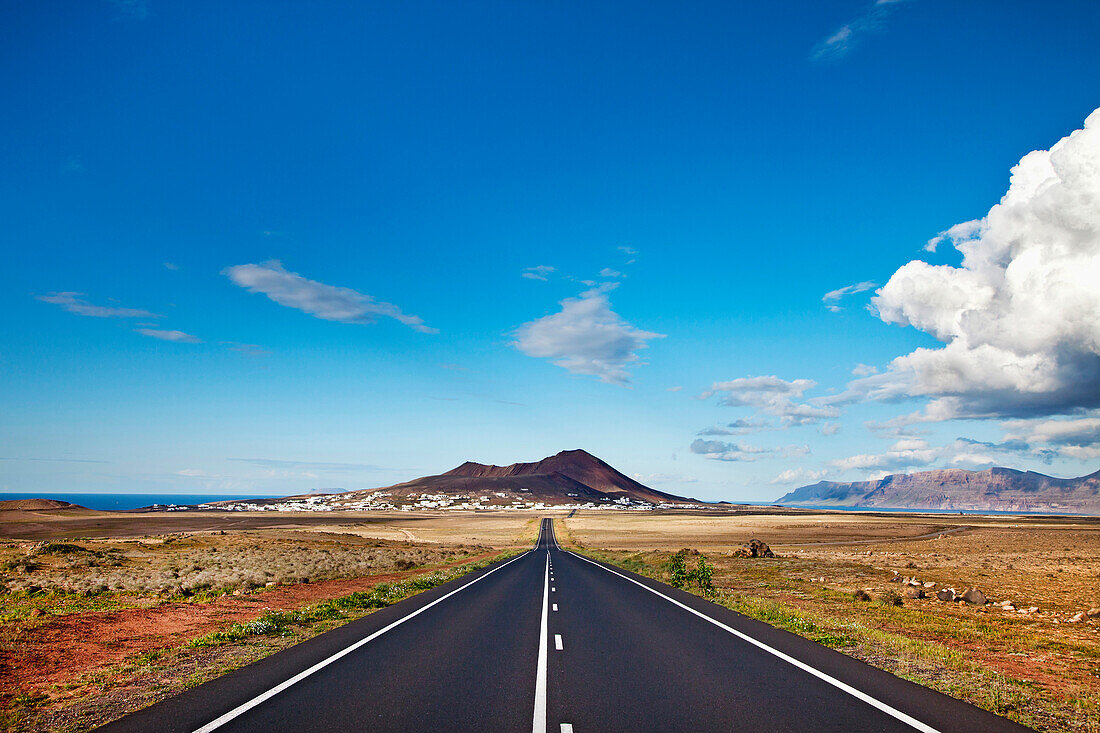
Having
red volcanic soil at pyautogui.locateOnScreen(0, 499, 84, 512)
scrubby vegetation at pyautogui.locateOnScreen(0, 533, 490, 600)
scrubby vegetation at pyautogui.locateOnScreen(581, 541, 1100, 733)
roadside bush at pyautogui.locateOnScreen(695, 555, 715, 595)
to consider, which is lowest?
red volcanic soil at pyautogui.locateOnScreen(0, 499, 84, 512)

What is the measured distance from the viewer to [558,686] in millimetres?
9469

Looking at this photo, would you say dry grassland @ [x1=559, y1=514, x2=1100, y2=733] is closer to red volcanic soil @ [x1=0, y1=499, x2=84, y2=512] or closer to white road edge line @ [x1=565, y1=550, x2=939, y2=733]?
white road edge line @ [x1=565, y1=550, x2=939, y2=733]

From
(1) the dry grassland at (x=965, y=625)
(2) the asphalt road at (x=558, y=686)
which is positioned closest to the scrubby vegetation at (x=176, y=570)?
(2) the asphalt road at (x=558, y=686)

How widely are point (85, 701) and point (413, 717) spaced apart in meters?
5.16

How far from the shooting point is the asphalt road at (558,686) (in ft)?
25.0

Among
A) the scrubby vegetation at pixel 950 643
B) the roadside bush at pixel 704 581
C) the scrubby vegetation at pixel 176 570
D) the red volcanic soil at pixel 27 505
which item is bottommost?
the red volcanic soil at pixel 27 505

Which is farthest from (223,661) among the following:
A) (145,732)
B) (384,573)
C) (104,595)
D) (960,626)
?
(384,573)

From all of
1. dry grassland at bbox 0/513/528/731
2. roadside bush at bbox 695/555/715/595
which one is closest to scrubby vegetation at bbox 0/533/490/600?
dry grassland at bbox 0/513/528/731

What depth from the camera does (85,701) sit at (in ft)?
28.9

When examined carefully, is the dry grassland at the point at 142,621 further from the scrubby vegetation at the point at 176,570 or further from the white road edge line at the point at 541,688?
the white road edge line at the point at 541,688

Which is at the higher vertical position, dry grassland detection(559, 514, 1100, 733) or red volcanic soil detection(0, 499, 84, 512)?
dry grassland detection(559, 514, 1100, 733)

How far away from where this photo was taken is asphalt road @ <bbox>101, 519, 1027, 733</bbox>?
7.62 metres

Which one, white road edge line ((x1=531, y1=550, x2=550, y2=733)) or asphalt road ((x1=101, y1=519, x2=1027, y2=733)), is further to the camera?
asphalt road ((x1=101, y1=519, x2=1027, y2=733))

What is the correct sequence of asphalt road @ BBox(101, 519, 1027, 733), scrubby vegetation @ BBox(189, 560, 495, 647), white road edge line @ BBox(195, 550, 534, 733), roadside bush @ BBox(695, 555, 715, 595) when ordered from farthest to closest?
roadside bush @ BBox(695, 555, 715, 595)
scrubby vegetation @ BBox(189, 560, 495, 647)
asphalt road @ BBox(101, 519, 1027, 733)
white road edge line @ BBox(195, 550, 534, 733)
